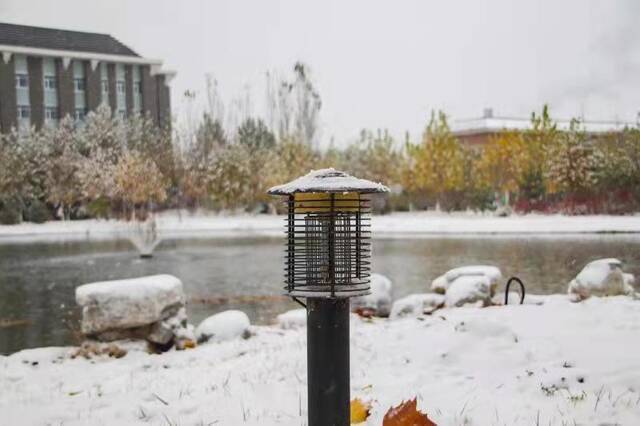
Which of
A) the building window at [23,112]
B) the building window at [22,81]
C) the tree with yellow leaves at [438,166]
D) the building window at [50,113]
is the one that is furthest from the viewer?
the building window at [50,113]

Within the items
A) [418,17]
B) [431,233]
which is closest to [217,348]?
[418,17]

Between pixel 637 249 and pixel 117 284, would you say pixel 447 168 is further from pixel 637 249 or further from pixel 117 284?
pixel 117 284

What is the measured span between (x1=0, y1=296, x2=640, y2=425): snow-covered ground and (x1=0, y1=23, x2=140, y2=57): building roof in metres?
25.4

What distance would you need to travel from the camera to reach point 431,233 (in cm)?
2161

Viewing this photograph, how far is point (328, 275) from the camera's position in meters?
2.95

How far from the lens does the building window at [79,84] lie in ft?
117

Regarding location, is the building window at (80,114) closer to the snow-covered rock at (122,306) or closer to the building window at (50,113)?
the building window at (50,113)

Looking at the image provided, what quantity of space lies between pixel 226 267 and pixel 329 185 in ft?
36.9

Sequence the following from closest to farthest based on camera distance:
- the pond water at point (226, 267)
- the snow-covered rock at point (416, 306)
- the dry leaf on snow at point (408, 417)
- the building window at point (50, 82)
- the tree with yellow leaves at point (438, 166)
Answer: the dry leaf on snow at point (408, 417), the snow-covered rock at point (416, 306), the pond water at point (226, 267), the tree with yellow leaves at point (438, 166), the building window at point (50, 82)

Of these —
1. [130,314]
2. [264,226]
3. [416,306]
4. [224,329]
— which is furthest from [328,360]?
[264,226]

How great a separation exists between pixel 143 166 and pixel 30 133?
628 centimetres

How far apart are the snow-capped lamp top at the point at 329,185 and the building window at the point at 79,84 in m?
35.4

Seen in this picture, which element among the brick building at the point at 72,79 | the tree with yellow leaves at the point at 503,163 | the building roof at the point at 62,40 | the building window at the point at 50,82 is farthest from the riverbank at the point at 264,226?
the building window at the point at 50,82

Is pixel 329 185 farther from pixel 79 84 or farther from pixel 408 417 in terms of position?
pixel 79 84
